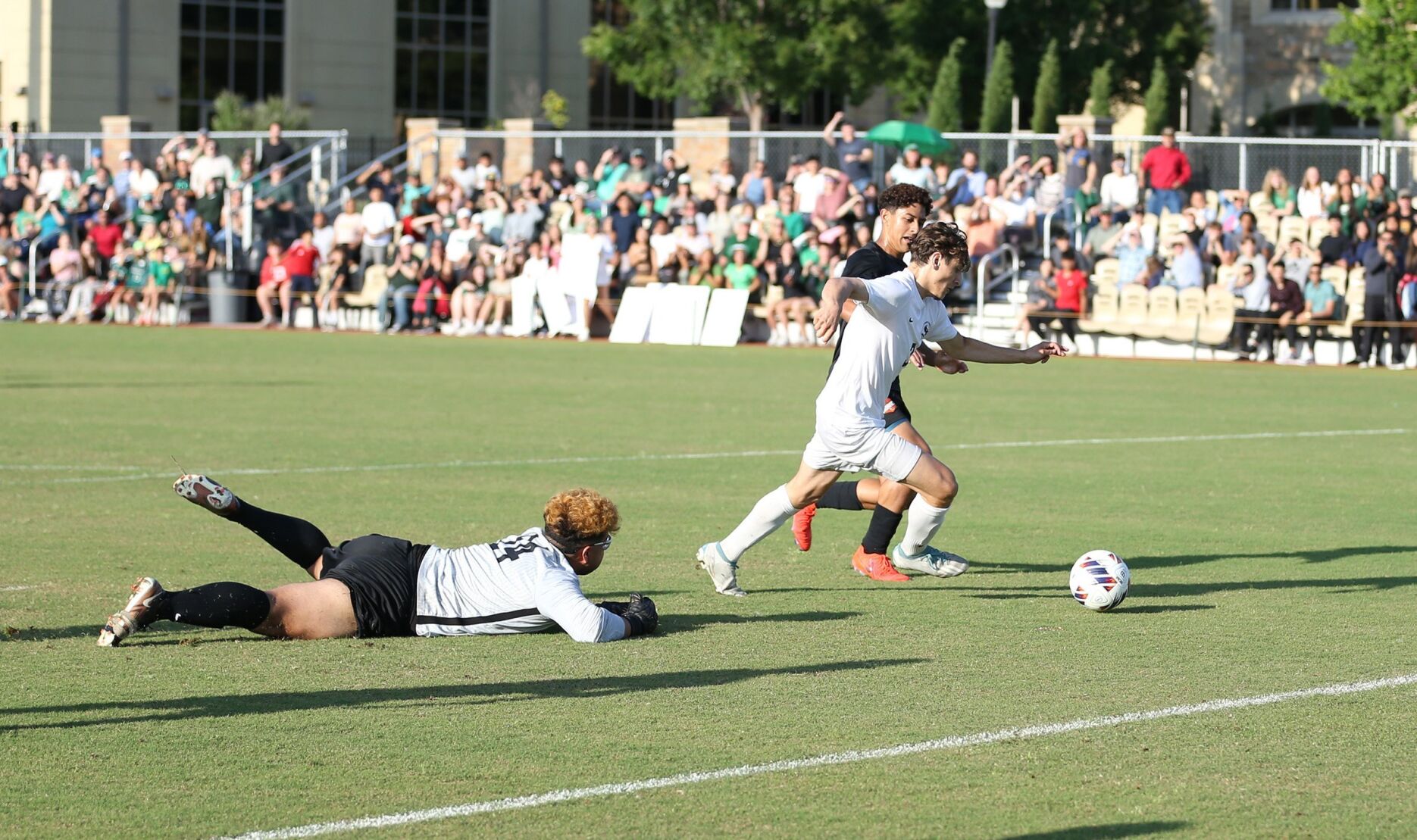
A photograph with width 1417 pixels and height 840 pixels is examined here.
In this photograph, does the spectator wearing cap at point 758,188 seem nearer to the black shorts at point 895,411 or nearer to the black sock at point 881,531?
the black sock at point 881,531

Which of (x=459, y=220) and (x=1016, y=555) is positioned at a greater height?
(x=459, y=220)

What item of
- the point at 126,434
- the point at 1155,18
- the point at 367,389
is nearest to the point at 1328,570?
the point at 126,434

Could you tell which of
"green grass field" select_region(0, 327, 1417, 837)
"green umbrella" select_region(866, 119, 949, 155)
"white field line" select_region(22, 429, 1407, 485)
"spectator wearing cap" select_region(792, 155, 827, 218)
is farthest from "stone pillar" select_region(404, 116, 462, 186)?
"white field line" select_region(22, 429, 1407, 485)

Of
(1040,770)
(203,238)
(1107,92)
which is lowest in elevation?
(1040,770)

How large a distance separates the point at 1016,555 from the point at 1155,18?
1944 inches

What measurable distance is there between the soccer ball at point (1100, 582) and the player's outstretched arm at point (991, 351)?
3.26 feet

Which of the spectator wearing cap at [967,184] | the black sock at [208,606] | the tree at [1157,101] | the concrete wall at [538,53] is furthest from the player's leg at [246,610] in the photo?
the concrete wall at [538,53]

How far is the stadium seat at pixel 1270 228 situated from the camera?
28859mm

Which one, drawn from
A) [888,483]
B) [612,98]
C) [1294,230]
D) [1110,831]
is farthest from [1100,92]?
[1110,831]

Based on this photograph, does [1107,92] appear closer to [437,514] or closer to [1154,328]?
[1154,328]

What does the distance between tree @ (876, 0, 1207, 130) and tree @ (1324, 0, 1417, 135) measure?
A: 14199 millimetres

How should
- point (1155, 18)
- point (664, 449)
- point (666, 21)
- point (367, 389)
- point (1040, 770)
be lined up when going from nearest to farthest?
point (1040, 770) < point (664, 449) < point (367, 389) < point (666, 21) < point (1155, 18)

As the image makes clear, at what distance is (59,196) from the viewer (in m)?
38.8

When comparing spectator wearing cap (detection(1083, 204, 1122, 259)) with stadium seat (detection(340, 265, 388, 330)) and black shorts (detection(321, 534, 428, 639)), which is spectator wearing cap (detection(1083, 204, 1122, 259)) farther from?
black shorts (detection(321, 534, 428, 639))
